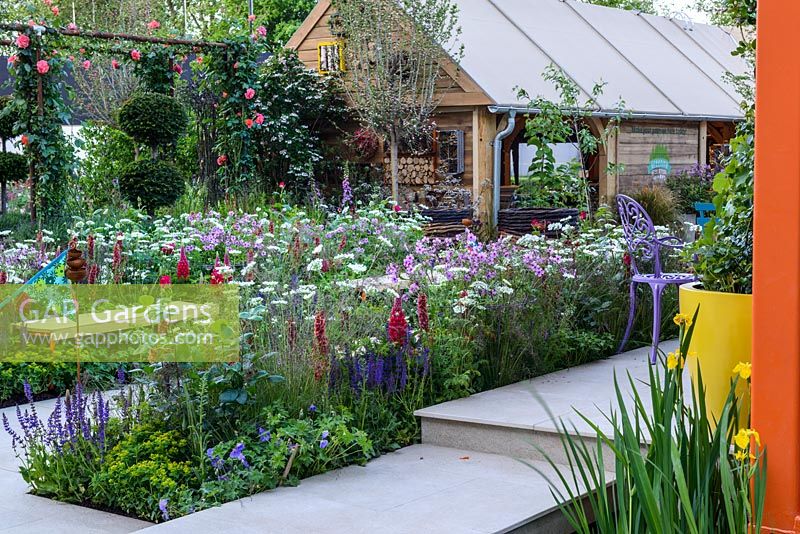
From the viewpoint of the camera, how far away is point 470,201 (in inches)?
483

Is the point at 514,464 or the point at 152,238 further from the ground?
the point at 152,238

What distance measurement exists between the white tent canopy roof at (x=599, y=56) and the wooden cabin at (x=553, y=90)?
0.9 inches

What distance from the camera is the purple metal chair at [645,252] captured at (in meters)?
5.85

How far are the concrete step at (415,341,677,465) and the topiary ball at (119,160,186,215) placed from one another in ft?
20.0

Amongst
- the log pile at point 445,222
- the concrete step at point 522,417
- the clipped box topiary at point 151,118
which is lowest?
the concrete step at point 522,417

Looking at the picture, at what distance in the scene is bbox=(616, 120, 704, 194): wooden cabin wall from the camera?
1398 centimetres

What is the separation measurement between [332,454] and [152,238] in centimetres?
436

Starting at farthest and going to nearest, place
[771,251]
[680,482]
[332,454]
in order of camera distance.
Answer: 1. [332,454]
2. [771,251]
3. [680,482]

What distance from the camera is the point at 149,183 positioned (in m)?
10.4

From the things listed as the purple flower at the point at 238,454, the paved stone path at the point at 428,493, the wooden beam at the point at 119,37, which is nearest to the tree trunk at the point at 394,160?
the wooden beam at the point at 119,37

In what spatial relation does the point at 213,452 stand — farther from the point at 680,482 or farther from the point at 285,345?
the point at 680,482

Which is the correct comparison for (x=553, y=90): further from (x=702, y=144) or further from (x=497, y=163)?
(x=702, y=144)

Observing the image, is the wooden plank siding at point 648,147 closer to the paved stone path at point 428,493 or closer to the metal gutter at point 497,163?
the metal gutter at point 497,163

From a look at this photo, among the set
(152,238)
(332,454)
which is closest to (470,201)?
(152,238)
